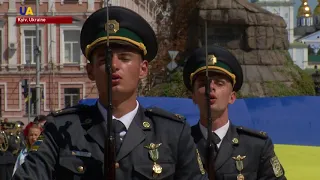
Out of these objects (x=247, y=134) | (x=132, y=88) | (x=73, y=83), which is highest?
(x=132, y=88)

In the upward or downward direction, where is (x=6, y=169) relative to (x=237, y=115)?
downward

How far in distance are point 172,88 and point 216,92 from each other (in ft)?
43.3

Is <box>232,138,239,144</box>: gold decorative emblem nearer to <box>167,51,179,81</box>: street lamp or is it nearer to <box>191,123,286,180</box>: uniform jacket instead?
<box>191,123,286,180</box>: uniform jacket

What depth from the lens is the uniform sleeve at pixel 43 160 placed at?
3449mm

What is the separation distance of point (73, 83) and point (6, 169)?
29.1m

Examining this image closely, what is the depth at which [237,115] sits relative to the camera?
10.4m

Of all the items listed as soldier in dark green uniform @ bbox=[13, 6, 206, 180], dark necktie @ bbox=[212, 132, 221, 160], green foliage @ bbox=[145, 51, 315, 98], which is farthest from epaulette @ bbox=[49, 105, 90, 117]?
green foliage @ bbox=[145, 51, 315, 98]

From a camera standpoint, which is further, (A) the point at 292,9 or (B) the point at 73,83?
(A) the point at 292,9

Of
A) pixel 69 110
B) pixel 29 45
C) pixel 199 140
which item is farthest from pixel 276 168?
pixel 29 45

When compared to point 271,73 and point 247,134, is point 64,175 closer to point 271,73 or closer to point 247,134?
point 247,134

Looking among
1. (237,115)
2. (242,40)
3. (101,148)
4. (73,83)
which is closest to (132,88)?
(101,148)

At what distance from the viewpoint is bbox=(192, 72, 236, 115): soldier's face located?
5211 mm

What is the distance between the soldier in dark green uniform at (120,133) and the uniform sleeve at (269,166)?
154 centimetres

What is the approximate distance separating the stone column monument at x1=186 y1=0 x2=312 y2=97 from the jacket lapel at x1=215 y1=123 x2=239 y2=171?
13.9m
